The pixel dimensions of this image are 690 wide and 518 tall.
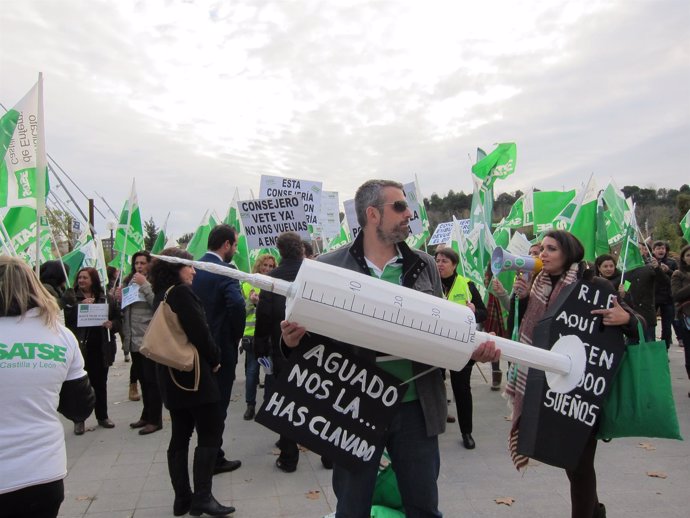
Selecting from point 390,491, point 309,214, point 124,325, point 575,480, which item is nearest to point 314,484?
point 390,491

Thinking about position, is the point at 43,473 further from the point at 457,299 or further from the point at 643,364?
the point at 457,299

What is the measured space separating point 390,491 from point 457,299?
3101 mm

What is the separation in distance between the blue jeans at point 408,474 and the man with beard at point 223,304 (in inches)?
93.6

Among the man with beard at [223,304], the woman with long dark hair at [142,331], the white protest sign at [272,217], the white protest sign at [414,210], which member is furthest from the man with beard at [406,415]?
the white protest sign at [272,217]

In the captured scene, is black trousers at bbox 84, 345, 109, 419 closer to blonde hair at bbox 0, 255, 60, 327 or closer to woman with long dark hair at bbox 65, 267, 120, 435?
woman with long dark hair at bbox 65, 267, 120, 435

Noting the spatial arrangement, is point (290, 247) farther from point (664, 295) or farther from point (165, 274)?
point (664, 295)

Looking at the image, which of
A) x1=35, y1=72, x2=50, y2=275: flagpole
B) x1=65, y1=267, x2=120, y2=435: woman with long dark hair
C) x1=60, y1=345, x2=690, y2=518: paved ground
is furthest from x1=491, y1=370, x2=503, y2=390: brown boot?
x1=35, y1=72, x2=50, y2=275: flagpole

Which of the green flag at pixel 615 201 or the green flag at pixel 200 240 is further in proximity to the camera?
the green flag at pixel 200 240

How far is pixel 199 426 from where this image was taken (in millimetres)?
3922

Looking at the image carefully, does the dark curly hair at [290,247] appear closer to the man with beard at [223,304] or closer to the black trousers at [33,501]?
the man with beard at [223,304]

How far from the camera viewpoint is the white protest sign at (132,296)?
655 cm

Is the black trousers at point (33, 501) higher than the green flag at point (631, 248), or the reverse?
the green flag at point (631, 248)

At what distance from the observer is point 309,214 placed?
995cm

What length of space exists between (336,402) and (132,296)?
16.2 ft
